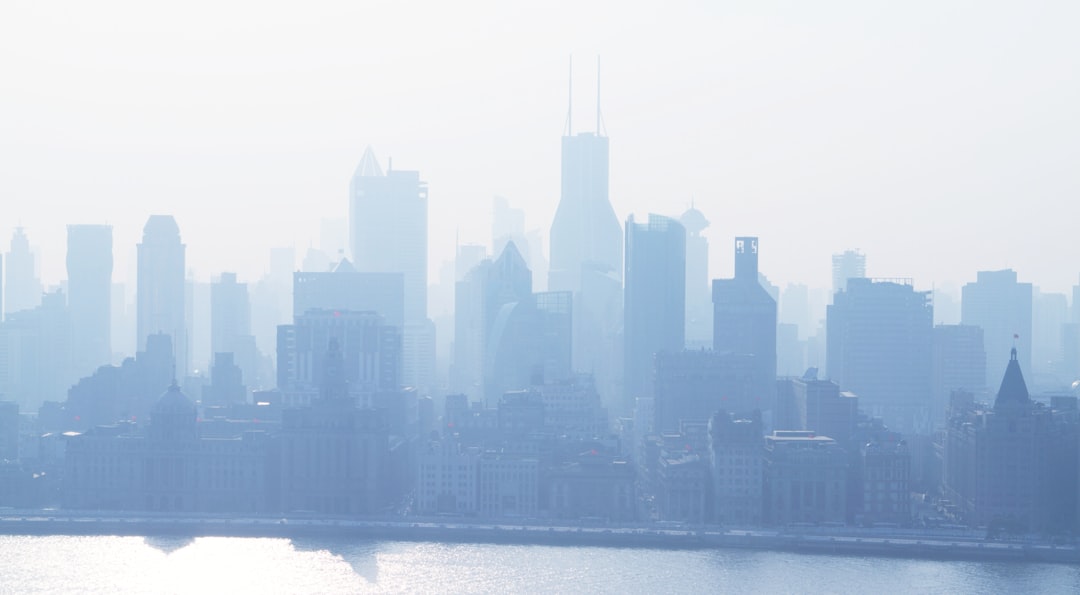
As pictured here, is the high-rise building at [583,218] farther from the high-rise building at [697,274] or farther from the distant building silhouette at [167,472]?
the distant building silhouette at [167,472]

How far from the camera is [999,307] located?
10806 cm

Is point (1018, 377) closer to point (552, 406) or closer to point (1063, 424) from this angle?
point (1063, 424)

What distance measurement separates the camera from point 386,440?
183ft

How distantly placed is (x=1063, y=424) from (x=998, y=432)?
2.88 m

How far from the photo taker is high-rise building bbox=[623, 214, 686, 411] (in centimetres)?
8781

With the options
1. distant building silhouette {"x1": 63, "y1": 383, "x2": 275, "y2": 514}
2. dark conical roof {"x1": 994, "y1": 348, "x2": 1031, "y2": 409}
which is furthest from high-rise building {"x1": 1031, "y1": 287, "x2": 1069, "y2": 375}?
distant building silhouette {"x1": 63, "y1": 383, "x2": 275, "y2": 514}

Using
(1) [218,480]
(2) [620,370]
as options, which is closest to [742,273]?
(2) [620,370]

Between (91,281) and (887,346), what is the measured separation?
174 ft

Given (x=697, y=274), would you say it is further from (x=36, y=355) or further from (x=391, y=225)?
(x=36, y=355)

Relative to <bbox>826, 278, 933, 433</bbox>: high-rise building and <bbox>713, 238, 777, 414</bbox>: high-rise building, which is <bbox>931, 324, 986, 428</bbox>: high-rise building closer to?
<bbox>826, 278, 933, 433</bbox>: high-rise building

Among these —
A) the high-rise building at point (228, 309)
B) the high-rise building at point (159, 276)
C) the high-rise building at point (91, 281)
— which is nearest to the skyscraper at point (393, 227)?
the high-rise building at point (228, 309)

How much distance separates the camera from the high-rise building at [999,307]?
106 meters

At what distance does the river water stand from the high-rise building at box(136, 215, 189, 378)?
60319 millimetres

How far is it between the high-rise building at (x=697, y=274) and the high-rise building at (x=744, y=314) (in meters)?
32.6
